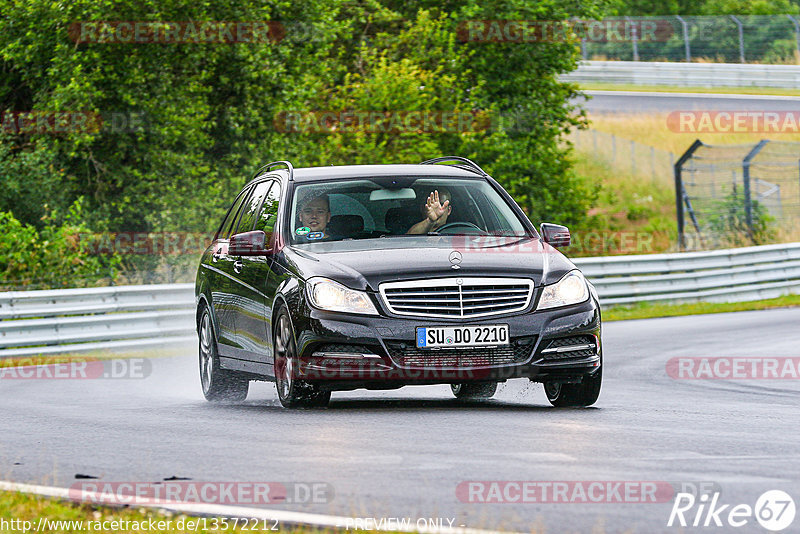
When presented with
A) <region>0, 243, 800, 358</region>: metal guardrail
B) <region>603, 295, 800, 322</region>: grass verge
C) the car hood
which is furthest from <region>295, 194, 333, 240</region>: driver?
<region>603, 295, 800, 322</region>: grass verge

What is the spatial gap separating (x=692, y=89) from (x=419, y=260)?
1636 inches

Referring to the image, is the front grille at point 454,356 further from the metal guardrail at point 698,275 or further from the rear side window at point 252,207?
the metal guardrail at point 698,275

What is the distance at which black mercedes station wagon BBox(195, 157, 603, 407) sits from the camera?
8992mm

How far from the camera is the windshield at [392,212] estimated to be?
10008mm

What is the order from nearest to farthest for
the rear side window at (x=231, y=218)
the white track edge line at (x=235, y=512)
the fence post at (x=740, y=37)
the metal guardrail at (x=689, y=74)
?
the white track edge line at (x=235, y=512) < the rear side window at (x=231, y=218) < the metal guardrail at (x=689, y=74) < the fence post at (x=740, y=37)

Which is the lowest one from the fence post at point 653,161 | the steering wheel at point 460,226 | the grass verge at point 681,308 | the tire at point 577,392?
the fence post at point 653,161

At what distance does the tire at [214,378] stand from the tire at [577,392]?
270 centimetres

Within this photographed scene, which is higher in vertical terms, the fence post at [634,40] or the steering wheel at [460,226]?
the steering wheel at [460,226]

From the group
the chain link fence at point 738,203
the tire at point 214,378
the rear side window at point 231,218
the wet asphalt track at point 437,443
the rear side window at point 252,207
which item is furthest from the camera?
the chain link fence at point 738,203

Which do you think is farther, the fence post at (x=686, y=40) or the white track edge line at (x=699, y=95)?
the fence post at (x=686, y=40)

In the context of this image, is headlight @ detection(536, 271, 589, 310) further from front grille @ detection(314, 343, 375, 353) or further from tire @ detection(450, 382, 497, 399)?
tire @ detection(450, 382, 497, 399)

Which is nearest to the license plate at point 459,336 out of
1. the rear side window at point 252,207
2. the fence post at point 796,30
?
the rear side window at point 252,207

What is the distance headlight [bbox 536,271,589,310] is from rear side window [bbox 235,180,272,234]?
2.80 m

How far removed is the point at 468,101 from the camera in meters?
32.8
